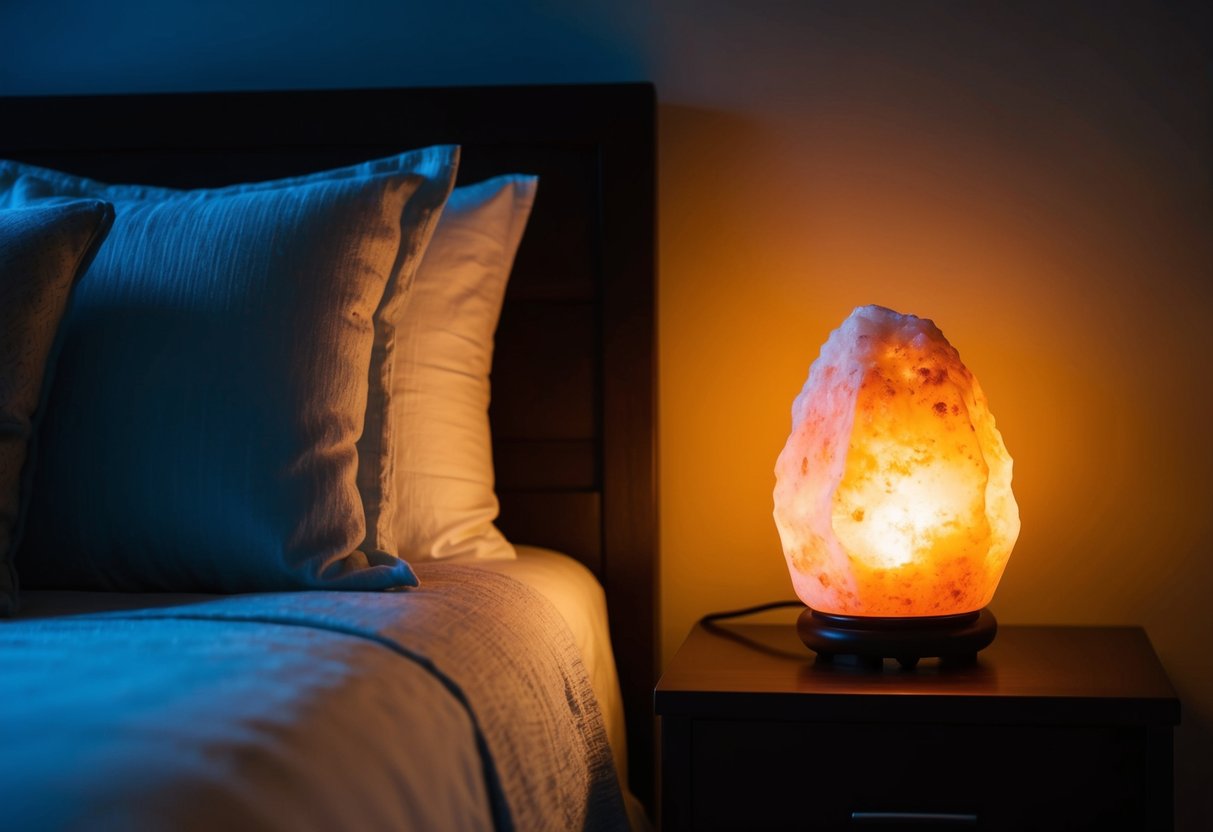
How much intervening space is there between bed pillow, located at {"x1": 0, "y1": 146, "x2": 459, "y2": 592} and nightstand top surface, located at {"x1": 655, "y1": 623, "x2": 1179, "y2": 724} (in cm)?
34

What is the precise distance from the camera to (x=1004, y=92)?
162 centimetres

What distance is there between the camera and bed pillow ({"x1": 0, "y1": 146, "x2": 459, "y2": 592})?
116cm

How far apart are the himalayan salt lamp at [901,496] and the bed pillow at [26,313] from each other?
0.78 metres

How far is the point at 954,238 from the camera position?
5.38 ft

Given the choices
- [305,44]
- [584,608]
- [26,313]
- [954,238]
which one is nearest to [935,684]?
[584,608]

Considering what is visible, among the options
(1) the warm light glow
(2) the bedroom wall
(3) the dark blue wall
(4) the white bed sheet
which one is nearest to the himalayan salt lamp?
(1) the warm light glow

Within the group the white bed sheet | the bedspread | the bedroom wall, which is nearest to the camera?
the bedspread

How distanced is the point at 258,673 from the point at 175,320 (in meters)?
0.53

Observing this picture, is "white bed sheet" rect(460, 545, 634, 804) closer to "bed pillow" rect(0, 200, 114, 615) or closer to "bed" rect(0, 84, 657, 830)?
"bed" rect(0, 84, 657, 830)

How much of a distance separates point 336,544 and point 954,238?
96 centimetres

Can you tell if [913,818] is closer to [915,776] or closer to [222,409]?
[915,776]

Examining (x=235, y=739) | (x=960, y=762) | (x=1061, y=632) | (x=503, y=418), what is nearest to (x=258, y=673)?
(x=235, y=739)

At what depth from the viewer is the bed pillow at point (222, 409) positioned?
1.16 metres

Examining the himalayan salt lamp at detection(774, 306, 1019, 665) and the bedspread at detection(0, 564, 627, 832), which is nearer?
the bedspread at detection(0, 564, 627, 832)
